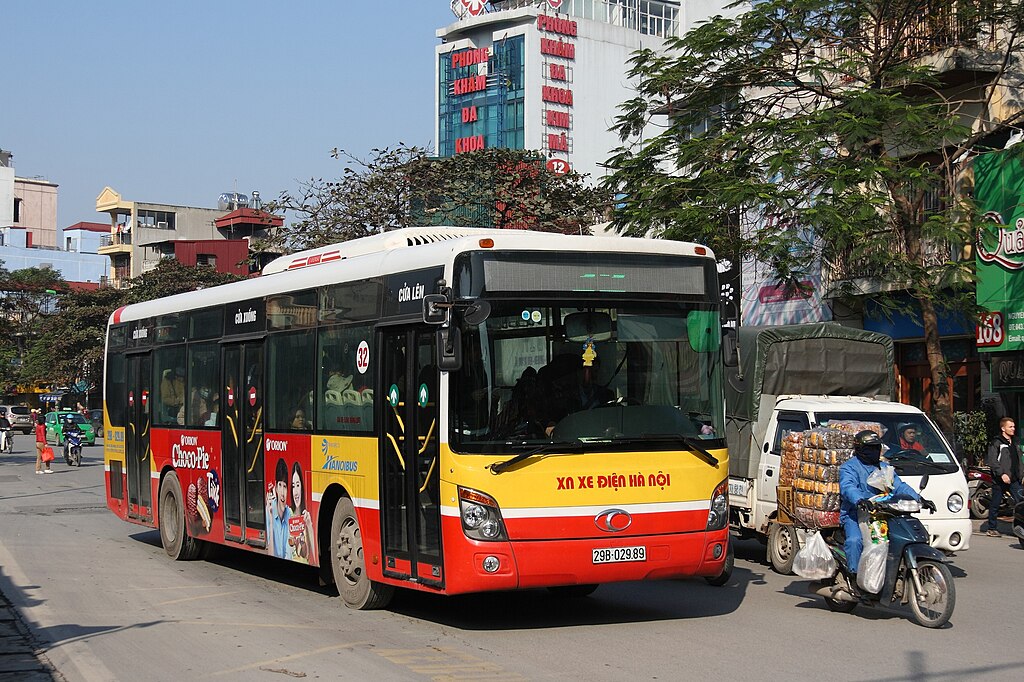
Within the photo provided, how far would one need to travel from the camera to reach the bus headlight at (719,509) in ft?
33.2

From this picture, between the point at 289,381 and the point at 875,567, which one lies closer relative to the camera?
the point at 875,567

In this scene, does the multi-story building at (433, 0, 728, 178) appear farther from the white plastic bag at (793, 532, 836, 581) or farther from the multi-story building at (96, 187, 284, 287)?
the white plastic bag at (793, 532, 836, 581)

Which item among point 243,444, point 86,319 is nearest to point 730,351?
point 243,444

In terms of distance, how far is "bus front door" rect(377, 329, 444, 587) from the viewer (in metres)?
9.88

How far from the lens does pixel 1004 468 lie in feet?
61.4

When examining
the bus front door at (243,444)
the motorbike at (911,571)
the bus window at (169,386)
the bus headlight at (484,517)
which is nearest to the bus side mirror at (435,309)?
the bus headlight at (484,517)

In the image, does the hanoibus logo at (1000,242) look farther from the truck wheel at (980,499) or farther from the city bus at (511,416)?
the city bus at (511,416)

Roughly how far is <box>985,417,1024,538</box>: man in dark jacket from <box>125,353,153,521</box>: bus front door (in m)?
12.3

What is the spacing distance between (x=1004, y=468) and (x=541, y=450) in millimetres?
11690

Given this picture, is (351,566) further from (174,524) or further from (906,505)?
(174,524)

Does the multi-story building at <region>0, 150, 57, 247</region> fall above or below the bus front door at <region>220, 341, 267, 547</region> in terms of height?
above

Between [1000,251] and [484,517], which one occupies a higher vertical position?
[1000,251]

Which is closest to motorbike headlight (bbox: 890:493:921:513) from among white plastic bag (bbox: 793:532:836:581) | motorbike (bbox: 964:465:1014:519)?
white plastic bag (bbox: 793:532:836:581)

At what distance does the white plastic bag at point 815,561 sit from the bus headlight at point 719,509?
1060 mm
